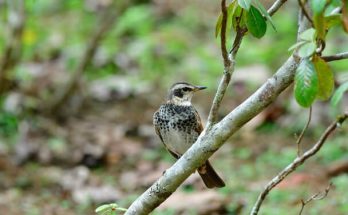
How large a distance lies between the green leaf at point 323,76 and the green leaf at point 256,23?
48cm

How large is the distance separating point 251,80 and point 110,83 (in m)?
1.84

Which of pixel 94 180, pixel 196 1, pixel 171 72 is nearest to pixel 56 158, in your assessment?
pixel 94 180

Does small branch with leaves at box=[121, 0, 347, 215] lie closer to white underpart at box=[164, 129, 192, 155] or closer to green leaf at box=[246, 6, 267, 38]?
green leaf at box=[246, 6, 267, 38]

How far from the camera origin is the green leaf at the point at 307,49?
8.84ft

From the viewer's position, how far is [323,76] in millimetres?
2893

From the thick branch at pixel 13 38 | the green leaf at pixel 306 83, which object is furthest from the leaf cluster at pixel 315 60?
the thick branch at pixel 13 38

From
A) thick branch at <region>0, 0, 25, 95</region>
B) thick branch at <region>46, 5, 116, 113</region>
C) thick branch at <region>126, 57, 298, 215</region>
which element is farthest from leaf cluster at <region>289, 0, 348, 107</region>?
thick branch at <region>46, 5, 116, 113</region>

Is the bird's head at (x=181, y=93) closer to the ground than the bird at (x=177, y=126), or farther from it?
farther from it

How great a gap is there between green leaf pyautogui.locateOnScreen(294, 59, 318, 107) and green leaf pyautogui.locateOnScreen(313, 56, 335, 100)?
0.05 m

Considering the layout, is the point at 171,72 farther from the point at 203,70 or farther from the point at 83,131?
the point at 83,131

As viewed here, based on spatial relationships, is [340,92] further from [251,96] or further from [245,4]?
[245,4]

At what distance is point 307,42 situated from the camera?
8.98ft

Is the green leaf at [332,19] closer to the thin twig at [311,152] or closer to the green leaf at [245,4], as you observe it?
the green leaf at [245,4]

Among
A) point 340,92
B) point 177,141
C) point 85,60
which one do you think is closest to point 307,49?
point 340,92
